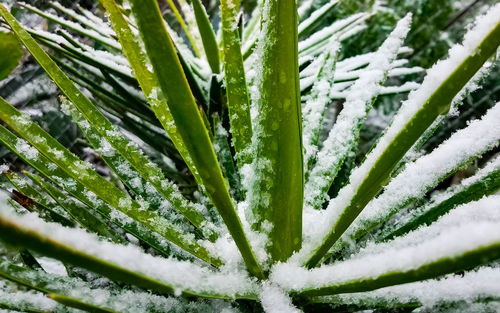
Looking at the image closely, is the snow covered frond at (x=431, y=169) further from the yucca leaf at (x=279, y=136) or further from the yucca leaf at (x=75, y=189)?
the yucca leaf at (x=75, y=189)

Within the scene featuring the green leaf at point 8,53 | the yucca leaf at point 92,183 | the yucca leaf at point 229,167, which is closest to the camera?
the yucca leaf at point 92,183

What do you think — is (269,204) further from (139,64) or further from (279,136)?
(139,64)

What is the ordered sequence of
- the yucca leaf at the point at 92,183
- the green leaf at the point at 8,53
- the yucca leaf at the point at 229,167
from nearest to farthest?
the yucca leaf at the point at 92,183
the yucca leaf at the point at 229,167
the green leaf at the point at 8,53

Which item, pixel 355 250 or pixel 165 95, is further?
pixel 355 250

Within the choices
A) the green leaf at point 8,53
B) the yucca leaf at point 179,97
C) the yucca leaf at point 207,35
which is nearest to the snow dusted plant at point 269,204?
the yucca leaf at point 179,97

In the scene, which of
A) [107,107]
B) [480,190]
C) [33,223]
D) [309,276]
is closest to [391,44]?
[480,190]

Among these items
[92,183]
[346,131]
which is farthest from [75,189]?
[346,131]

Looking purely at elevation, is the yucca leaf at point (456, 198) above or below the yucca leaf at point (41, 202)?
above

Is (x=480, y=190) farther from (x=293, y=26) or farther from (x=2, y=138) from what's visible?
(x=2, y=138)
